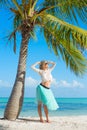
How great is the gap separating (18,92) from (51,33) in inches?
85.5

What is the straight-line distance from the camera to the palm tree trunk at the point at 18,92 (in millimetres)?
13539

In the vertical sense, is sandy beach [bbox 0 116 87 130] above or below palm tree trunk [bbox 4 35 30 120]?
below

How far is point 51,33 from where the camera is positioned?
14.1 m

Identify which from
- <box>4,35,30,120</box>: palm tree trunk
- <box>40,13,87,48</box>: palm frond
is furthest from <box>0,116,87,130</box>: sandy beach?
<box>40,13,87,48</box>: palm frond

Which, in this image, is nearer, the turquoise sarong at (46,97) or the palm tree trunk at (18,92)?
the turquoise sarong at (46,97)

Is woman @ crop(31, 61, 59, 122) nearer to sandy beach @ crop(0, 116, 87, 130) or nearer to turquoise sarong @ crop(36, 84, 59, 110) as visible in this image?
turquoise sarong @ crop(36, 84, 59, 110)

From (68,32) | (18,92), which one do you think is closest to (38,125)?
(18,92)

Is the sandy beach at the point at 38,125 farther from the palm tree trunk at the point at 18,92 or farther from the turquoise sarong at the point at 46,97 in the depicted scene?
the palm tree trunk at the point at 18,92

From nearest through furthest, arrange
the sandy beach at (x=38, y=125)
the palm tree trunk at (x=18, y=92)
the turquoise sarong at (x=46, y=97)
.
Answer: the sandy beach at (x=38, y=125)
the turquoise sarong at (x=46, y=97)
the palm tree trunk at (x=18, y=92)

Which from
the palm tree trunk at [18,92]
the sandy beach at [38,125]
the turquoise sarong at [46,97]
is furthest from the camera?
the palm tree trunk at [18,92]

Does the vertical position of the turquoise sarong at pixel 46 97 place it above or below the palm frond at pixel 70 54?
below

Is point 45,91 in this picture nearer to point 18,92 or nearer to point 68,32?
point 18,92

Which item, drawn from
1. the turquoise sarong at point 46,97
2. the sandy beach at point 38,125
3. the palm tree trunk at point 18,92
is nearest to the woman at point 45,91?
the turquoise sarong at point 46,97

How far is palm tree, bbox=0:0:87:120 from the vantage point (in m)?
13.4
